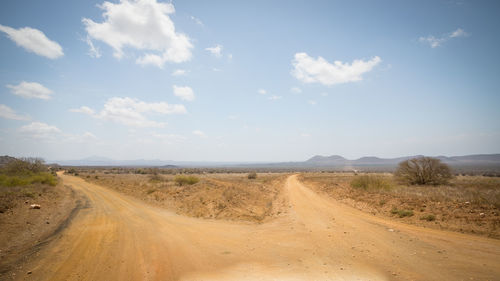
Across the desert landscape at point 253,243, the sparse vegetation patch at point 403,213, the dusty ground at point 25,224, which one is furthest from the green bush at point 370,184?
the dusty ground at point 25,224

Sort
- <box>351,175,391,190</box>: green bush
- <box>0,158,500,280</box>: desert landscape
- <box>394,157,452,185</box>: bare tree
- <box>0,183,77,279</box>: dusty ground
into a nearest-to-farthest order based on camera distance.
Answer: <box>0,158,500,280</box>: desert landscape < <box>0,183,77,279</box>: dusty ground < <box>351,175,391,190</box>: green bush < <box>394,157,452,185</box>: bare tree

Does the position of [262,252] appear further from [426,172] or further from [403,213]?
[426,172]

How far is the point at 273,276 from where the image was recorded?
6.07 meters

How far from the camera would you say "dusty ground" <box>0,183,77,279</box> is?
7591mm

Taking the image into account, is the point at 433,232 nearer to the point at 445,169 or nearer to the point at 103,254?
the point at 103,254

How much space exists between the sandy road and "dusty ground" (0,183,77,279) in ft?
2.23

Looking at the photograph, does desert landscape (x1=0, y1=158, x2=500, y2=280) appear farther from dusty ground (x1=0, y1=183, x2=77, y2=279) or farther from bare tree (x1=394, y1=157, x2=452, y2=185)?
bare tree (x1=394, y1=157, x2=452, y2=185)

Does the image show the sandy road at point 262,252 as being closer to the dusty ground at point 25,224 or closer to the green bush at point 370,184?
the dusty ground at point 25,224

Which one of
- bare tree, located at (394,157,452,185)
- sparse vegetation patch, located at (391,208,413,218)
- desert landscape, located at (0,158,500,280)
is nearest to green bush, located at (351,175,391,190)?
desert landscape, located at (0,158,500,280)

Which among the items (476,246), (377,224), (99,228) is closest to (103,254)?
(99,228)

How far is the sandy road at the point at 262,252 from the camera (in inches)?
242

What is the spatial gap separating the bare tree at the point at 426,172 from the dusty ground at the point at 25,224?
131ft

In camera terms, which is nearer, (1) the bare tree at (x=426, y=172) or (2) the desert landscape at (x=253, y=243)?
(2) the desert landscape at (x=253, y=243)

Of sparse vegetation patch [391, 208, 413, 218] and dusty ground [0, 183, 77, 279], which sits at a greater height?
dusty ground [0, 183, 77, 279]
